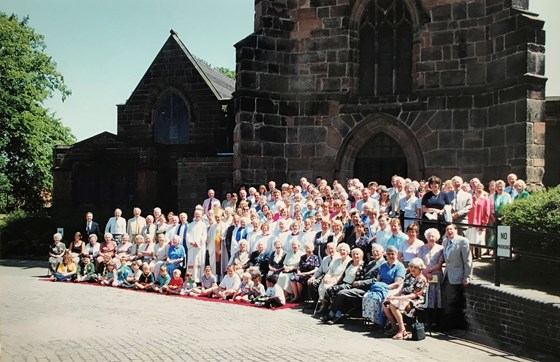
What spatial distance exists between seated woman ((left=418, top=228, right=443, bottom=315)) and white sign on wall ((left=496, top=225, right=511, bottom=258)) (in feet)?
3.50

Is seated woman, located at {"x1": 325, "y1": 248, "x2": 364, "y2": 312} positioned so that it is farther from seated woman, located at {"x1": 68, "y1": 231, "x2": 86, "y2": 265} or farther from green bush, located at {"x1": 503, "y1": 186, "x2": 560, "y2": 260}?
seated woman, located at {"x1": 68, "y1": 231, "x2": 86, "y2": 265}

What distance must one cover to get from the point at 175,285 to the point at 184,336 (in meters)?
5.43

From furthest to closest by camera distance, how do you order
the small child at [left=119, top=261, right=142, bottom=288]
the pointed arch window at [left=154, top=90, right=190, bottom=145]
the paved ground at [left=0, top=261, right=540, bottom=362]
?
the pointed arch window at [left=154, top=90, right=190, bottom=145]
the small child at [left=119, top=261, right=142, bottom=288]
the paved ground at [left=0, top=261, right=540, bottom=362]

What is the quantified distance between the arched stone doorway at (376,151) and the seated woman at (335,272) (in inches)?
306


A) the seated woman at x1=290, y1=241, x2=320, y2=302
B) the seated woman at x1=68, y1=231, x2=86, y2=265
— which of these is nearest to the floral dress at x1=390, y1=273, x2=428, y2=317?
the seated woman at x1=290, y1=241, x2=320, y2=302

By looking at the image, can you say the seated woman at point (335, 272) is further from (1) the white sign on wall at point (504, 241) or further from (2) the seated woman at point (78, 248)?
(2) the seated woman at point (78, 248)

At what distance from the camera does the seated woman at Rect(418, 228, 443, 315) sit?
36.9 feet

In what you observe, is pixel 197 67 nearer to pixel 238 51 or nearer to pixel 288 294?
pixel 238 51

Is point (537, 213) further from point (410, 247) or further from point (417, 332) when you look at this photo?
point (417, 332)

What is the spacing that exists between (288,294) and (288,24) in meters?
10.2

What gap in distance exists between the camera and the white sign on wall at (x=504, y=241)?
34.6 ft

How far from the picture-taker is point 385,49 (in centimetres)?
2056


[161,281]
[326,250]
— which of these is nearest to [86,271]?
[161,281]

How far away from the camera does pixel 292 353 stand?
30.8ft
